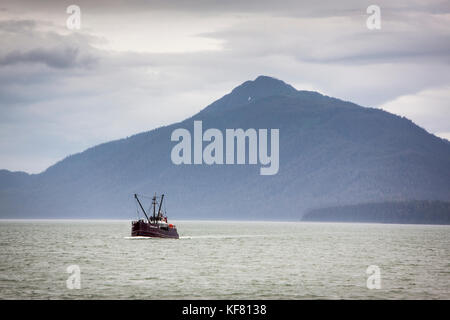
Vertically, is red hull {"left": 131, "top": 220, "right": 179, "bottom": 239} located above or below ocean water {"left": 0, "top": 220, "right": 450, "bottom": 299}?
above

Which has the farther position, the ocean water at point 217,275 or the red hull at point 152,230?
the red hull at point 152,230

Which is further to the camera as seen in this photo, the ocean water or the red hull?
the red hull

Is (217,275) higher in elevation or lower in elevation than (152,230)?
lower

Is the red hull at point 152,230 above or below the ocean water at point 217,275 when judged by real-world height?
above

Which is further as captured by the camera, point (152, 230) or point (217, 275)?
point (152, 230)

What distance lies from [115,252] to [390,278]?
56.9 m
